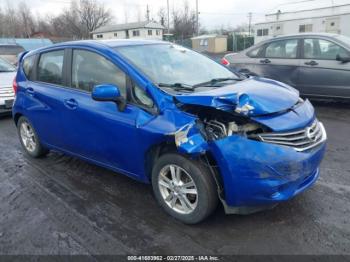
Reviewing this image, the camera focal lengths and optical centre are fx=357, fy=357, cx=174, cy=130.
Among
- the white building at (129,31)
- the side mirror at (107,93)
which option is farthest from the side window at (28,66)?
the white building at (129,31)

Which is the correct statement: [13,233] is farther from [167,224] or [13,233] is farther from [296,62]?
[296,62]

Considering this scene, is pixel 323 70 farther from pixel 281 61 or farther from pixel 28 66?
pixel 28 66

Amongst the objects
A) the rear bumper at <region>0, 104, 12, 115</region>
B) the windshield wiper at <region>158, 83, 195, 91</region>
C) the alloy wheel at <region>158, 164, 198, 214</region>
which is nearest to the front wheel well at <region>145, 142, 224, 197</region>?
the alloy wheel at <region>158, 164, 198, 214</region>

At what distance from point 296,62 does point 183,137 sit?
550 cm

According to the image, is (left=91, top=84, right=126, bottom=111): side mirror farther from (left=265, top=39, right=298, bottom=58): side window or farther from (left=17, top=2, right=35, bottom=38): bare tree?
(left=17, top=2, right=35, bottom=38): bare tree

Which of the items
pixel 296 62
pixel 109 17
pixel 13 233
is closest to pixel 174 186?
pixel 13 233

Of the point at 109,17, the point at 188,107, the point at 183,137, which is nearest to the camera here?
the point at 183,137

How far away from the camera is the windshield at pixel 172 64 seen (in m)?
3.74

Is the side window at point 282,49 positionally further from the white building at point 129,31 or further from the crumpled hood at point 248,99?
the white building at point 129,31

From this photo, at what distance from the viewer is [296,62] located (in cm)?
765

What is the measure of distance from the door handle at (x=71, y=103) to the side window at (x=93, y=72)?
0.59ft

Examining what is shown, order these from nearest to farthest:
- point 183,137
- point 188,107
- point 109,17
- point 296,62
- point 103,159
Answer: point 183,137
point 188,107
point 103,159
point 296,62
point 109,17

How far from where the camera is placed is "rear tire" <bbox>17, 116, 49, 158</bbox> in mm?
5211

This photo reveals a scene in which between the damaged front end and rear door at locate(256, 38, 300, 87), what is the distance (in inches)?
192
